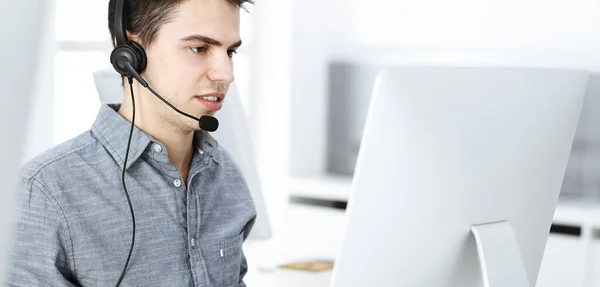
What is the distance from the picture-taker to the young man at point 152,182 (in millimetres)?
1167

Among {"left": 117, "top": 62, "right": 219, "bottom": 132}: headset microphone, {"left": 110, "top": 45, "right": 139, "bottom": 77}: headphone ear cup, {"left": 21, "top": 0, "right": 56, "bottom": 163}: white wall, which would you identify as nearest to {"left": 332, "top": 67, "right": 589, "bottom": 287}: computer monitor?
{"left": 117, "top": 62, "right": 219, "bottom": 132}: headset microphone

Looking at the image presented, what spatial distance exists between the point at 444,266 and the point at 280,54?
257 centimetres

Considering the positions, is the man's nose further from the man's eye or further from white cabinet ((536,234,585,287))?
white cabinet ((536,234,585,287))

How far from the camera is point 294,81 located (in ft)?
11.7

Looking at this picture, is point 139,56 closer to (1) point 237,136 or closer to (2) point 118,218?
(2) point 118,218

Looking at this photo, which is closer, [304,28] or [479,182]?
[479,182]

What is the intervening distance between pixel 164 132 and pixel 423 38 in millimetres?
2272

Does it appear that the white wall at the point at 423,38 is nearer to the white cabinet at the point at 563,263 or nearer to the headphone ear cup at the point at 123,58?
the white cabinet at the point at 563,263

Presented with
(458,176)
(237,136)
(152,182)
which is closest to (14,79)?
(458,176)

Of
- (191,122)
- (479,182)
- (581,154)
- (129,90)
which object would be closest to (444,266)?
(479,182)

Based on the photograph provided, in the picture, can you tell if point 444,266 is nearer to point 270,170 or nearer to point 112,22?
point 112,22

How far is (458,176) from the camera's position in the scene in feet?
3.40

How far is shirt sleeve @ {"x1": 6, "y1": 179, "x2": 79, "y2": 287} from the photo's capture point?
3.68ft

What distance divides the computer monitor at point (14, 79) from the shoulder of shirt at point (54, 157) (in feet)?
2.89
